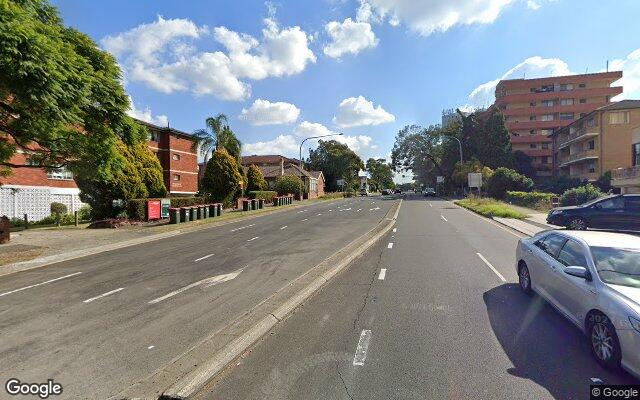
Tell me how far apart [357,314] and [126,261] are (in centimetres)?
897

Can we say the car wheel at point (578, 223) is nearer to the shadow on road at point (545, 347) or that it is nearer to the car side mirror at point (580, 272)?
the shadow on road at point (545, 347)

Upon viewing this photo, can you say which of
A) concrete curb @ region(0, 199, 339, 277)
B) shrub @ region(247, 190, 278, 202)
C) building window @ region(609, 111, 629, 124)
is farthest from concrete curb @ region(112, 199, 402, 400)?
building window @ region(609, 111, 629, 124)

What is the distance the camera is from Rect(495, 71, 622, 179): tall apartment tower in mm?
72375

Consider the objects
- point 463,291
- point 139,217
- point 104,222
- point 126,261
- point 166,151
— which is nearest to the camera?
point 463,291

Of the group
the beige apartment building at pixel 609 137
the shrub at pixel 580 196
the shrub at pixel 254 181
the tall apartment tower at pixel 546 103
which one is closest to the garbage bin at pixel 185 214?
the shrub at pixel 254 181

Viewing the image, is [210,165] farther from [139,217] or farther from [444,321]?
[444,321]

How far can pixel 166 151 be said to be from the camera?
4703 centimetres

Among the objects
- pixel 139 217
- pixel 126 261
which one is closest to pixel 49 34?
pixel 126 261

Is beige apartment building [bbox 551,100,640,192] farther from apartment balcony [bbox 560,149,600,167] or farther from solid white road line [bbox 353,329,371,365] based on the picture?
solid white road line [bbox 353,329,371,365]

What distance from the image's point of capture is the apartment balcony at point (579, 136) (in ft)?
157

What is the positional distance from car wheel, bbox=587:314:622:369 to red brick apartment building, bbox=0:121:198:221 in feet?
58.9

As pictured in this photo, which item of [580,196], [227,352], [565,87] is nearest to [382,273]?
[227,352]

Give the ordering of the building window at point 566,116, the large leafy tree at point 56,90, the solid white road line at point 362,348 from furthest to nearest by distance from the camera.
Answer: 1. the building window at point 566,116
2. the large leafy tree at point 56,90
3. the solid white road line at point 362,348

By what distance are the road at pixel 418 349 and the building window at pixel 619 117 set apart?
50.4 meters
